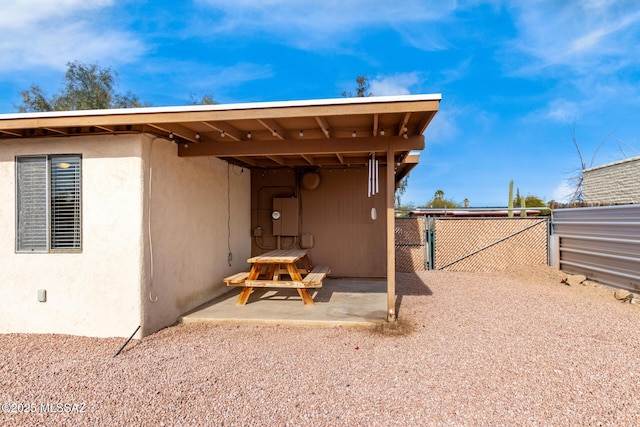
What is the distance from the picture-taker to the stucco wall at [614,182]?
36.2ft

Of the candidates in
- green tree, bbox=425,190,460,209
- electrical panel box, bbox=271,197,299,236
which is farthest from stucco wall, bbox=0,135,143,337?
green tree, bbox=425,190,460,209

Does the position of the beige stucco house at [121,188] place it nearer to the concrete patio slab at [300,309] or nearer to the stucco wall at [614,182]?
the concrete patio slab at [300,309]

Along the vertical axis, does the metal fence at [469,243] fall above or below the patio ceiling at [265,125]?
below

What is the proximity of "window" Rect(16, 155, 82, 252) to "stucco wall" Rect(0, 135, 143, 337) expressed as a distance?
0.29ft

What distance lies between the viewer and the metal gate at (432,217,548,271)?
898 centimetres

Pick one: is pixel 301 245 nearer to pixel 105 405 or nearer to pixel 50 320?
pixel 50 320

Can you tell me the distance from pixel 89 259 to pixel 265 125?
2.64 m

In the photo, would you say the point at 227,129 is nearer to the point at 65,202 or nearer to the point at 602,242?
the point at 65,202

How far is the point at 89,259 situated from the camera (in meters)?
4.21

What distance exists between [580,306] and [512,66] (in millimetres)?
16165

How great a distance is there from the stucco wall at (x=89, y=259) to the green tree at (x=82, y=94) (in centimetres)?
1615

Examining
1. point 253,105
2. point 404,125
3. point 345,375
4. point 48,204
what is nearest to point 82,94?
point 48,204

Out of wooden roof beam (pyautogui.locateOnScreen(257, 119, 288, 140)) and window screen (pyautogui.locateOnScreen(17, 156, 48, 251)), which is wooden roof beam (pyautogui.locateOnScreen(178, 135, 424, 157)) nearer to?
wooden roof beam (pyautogui.locateOnScreen(257, 119, 288, 140))

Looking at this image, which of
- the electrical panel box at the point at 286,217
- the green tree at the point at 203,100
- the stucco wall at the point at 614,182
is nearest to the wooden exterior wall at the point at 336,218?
the electrical panel box at the point at 286,217
